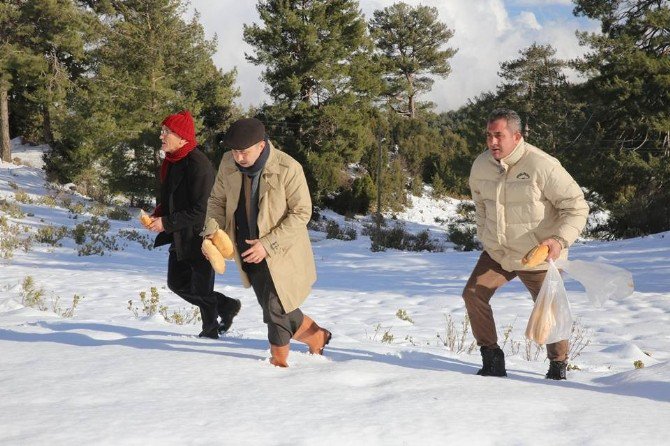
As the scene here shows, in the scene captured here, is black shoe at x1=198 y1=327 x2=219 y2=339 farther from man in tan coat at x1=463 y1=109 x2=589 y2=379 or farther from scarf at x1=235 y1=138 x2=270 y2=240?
man in tan coat at x1=463 y1=109 x2=589 y2=379

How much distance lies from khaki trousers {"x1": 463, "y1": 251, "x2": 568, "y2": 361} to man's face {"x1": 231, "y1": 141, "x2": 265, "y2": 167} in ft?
4.88

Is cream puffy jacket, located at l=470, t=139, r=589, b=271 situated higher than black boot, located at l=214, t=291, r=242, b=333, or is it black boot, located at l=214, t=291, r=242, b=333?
cream puffy jacket, located at l=470, t=139, r=589, b=271

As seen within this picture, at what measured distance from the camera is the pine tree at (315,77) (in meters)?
26.0

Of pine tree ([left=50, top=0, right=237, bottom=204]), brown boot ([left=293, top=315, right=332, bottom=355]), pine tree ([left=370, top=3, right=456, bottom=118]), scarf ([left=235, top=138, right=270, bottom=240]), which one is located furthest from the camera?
pine tree ([left=370, top=3, right=456, bottom=118])

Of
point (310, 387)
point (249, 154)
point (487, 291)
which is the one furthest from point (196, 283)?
point (487, 291)

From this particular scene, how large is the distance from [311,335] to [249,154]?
1276 millimetres

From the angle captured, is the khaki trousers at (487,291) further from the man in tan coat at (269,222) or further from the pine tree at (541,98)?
the pine tree at (541,98)

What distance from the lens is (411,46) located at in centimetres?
4569

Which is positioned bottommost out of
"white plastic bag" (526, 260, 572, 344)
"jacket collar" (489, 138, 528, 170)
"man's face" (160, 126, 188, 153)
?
"white plastic bag" (526, 260, 572, 344)

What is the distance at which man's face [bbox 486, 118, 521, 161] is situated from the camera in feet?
12.8

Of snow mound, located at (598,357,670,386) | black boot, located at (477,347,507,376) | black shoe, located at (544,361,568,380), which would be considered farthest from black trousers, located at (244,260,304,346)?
snow mound, located at (598,357,670,386)

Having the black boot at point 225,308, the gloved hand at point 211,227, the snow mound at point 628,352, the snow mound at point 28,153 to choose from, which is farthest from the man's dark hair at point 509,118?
the snow mound at point 28,153

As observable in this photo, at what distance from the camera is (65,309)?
24.6ft

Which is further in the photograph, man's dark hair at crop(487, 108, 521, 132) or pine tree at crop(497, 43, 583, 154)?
pine tree at crop(497, 43, 583, 154)
